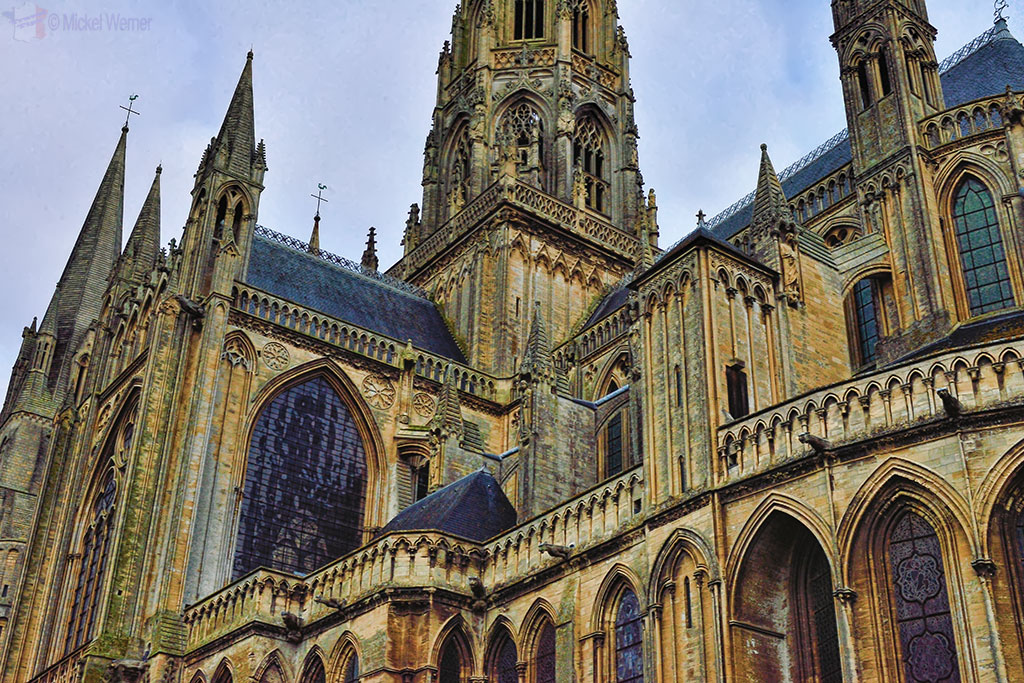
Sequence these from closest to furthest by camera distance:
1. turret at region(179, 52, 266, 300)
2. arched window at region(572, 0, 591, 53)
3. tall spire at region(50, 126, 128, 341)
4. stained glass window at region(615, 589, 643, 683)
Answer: stained glass window at region(615, 589, 643, 683) → turret at region(179, 52, 266, 300) → arched window at region(572, 0, 591, 53) → tall spire at region(50, 126, 128, 341)

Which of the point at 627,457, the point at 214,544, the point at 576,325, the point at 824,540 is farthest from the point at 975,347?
the point at 576,325

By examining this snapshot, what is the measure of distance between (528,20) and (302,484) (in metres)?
22.3

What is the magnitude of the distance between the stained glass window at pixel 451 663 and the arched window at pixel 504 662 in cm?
64

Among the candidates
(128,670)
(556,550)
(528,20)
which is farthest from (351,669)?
(528,20)

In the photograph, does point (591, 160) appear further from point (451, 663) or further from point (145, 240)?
point (451, 663)

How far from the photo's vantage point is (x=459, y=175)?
42000 mm

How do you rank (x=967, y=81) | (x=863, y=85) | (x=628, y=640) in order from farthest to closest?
1. (x=967, y=81)
2. (x=863, y=85)
3. (x=628, y=640)

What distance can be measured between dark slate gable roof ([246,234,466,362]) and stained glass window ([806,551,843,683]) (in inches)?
724

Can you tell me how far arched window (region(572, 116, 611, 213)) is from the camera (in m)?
41.2

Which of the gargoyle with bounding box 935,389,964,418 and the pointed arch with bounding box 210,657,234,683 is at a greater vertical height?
the gargoyle with bounding box 935,389,964,418

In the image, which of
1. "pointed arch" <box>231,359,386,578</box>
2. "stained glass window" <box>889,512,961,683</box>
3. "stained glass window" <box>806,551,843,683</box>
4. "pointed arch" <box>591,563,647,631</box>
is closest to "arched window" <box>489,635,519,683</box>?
"pointed arch" <box>591,563,647,631</box>

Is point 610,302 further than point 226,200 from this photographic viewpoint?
Yes

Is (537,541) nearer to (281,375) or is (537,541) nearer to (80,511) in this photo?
(281,375)

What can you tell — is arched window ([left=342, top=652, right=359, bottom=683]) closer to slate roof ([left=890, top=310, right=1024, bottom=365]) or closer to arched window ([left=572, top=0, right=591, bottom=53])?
slate roof ([left=890, top=310, right=1024, bottom=365])
